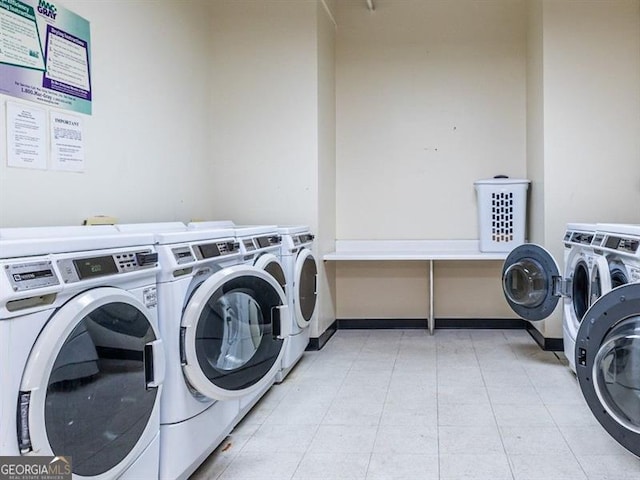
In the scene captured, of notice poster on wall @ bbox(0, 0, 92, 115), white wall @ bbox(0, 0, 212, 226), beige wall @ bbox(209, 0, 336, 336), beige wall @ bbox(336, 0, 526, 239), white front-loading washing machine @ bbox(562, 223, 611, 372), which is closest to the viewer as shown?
notice poster on wall @ bbox(0, 0, 92, 115)

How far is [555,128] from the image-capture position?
12.2 ft

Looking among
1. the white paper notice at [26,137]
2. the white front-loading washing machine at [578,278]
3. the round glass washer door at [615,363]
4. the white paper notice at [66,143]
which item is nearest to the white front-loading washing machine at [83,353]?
the white paper notice at [26,137]

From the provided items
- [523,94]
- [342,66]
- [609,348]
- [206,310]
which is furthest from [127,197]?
[523,94]

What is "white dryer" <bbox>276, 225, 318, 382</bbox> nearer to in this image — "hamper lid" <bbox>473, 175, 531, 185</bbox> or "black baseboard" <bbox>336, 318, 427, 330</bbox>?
"black baseboard" <bbox>336, 318, 427, 330</bbox>

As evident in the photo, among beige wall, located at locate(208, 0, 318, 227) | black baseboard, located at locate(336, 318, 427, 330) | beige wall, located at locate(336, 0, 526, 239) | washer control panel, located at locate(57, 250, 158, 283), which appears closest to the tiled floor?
black baseboard, located at locate(336, 318, 427, 330)

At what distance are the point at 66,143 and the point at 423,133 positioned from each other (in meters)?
3.12

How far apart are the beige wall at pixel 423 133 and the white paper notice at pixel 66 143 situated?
8.63 feet

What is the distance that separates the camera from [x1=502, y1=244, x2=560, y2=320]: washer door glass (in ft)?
10.8

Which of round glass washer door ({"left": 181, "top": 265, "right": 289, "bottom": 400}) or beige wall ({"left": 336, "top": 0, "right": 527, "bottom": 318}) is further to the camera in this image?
beige wall ({"left": 336, "top": 0, "right": 527, "bottom": 318})

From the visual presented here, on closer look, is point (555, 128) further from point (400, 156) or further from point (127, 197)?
point (127, 197)

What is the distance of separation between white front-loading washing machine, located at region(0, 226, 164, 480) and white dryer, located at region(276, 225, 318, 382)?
1.57m

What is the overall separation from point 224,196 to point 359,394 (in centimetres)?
191

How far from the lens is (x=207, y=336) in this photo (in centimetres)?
194

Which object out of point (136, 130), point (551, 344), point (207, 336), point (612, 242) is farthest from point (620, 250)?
point (136, 130)
